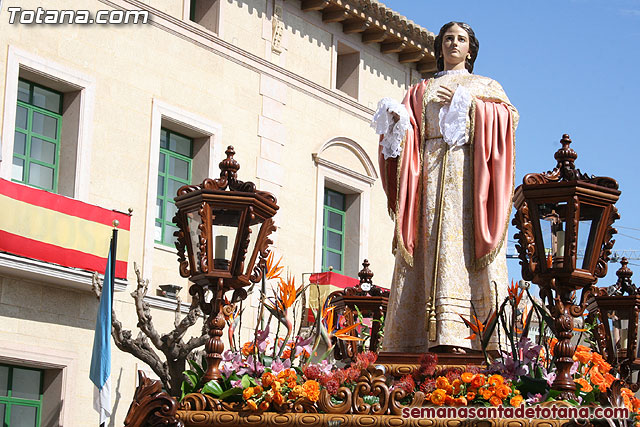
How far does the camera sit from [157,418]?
743 centimetres

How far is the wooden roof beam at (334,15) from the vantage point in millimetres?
22766

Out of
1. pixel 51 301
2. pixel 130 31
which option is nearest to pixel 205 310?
pixel 51 301

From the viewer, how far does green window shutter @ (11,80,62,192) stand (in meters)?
17.6

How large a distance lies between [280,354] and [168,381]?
8.67 meters

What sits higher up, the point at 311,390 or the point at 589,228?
the point at 589,228

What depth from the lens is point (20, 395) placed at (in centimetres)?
1742

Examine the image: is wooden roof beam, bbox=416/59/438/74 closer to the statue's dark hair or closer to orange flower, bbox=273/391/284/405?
the statue's dark hair

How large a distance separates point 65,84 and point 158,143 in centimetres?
201

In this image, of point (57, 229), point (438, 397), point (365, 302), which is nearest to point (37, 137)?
point (57, 229)

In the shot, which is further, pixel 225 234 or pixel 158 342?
pixel 158 342

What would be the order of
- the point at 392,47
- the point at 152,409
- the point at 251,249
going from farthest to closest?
the point at 392,47, the point at 251,249, the point at 152,409

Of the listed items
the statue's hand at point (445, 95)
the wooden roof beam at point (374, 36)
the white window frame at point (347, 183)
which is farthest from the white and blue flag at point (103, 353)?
the wooden roof beam at point (374, 36)
